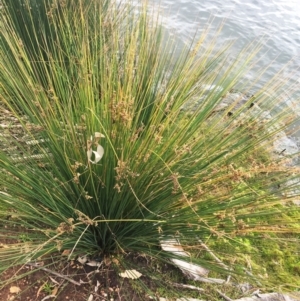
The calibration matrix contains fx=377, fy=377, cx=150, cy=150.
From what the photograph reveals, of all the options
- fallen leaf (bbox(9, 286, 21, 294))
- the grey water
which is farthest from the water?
fallen leaf (bbox(9, 286, 21, 294))

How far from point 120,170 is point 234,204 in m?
0.65

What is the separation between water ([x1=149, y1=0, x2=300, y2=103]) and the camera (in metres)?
6.01

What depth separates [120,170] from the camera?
141 centimetres

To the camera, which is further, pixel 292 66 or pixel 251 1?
pixel 251 1

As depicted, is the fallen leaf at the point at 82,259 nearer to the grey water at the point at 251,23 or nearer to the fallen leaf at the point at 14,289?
the fallen leaf at the point at 14,289

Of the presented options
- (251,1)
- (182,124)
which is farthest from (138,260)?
(251,1)

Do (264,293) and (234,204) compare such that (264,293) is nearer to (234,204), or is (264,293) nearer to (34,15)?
(234,204)

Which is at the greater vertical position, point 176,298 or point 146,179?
point 146,179

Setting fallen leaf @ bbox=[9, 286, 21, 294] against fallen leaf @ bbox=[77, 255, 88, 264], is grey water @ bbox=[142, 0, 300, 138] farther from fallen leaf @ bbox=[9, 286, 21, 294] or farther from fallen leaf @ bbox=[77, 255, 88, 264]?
fallen leaf @ bbox=[9, 286, 21, 294]

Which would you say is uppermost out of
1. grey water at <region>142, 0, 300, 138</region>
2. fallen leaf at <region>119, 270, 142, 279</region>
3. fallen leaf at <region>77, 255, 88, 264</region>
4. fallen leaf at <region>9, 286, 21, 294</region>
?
fallen leaf at <region>119, 270, 142, 279</region>

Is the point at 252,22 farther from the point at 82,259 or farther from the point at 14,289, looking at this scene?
the point at 14,289

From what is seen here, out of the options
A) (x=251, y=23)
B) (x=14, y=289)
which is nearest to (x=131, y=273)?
(x=14, y=289)

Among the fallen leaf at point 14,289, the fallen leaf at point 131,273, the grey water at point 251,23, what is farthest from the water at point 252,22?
the fallen leaf at point 14,289

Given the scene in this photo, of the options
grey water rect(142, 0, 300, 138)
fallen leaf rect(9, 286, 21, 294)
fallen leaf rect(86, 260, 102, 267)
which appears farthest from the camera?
grey water rect(142, 0, 300, 138)
